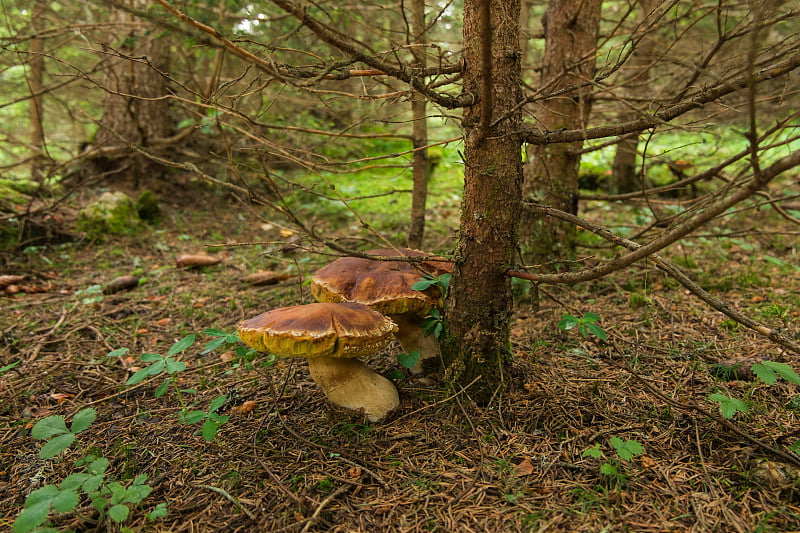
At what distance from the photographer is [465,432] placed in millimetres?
2291

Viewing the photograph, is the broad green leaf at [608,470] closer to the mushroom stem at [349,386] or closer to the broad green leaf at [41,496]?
the mushroom stem at [349,386]

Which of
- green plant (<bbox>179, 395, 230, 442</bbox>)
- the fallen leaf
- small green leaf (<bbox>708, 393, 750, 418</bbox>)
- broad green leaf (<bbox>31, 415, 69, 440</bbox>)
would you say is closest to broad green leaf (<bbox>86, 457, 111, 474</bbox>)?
broad green leaf (<bbox>31, 415, 69, 440</bbox>)

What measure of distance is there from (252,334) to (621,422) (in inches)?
75.4

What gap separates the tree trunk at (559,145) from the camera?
3.72 meters

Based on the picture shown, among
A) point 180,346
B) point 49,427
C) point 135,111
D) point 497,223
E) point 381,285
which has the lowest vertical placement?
point 49,427

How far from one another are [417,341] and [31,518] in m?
1.96

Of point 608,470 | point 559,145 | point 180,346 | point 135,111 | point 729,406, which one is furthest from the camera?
point 135,111

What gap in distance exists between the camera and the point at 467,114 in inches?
88.5

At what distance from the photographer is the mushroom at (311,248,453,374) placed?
2.54m

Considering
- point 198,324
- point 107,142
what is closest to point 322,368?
point 198,324

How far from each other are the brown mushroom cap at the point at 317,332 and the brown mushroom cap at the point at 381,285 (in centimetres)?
28

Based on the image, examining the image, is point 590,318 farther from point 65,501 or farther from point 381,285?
point 65,501

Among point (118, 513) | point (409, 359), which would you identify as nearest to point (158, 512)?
point (118, 513)

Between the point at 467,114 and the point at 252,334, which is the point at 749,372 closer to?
the point at 467,114
